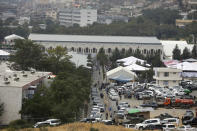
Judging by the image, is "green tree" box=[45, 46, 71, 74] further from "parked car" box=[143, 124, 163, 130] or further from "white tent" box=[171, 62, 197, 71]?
"parked car" box=[143, 124, 163, 130]

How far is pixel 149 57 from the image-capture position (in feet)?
121

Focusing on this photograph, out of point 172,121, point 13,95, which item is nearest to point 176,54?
point 13,95

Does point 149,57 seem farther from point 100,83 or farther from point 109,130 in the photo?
point 109,130

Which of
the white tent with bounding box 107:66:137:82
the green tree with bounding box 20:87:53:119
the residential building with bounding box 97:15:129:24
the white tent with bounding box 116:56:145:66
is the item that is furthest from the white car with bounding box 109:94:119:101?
the residential building with bounding box 97:15:129:24

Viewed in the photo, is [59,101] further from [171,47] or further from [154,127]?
[171,47]

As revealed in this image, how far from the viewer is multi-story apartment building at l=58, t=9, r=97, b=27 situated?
230 feet

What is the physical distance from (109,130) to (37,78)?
8147 mm

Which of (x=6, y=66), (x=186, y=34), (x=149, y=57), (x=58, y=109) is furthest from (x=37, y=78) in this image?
(x=186, y=34)

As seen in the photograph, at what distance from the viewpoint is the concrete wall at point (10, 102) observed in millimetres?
17375

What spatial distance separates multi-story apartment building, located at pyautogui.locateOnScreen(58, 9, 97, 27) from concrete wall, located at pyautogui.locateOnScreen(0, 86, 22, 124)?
51.2 meters

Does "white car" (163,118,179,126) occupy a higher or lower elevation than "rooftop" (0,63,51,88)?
lower

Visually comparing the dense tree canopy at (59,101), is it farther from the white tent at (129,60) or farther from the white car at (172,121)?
the white tent at (129,60)

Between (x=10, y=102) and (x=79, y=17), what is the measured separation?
53.5 meters

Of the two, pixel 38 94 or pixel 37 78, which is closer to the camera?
pixel 38 94
